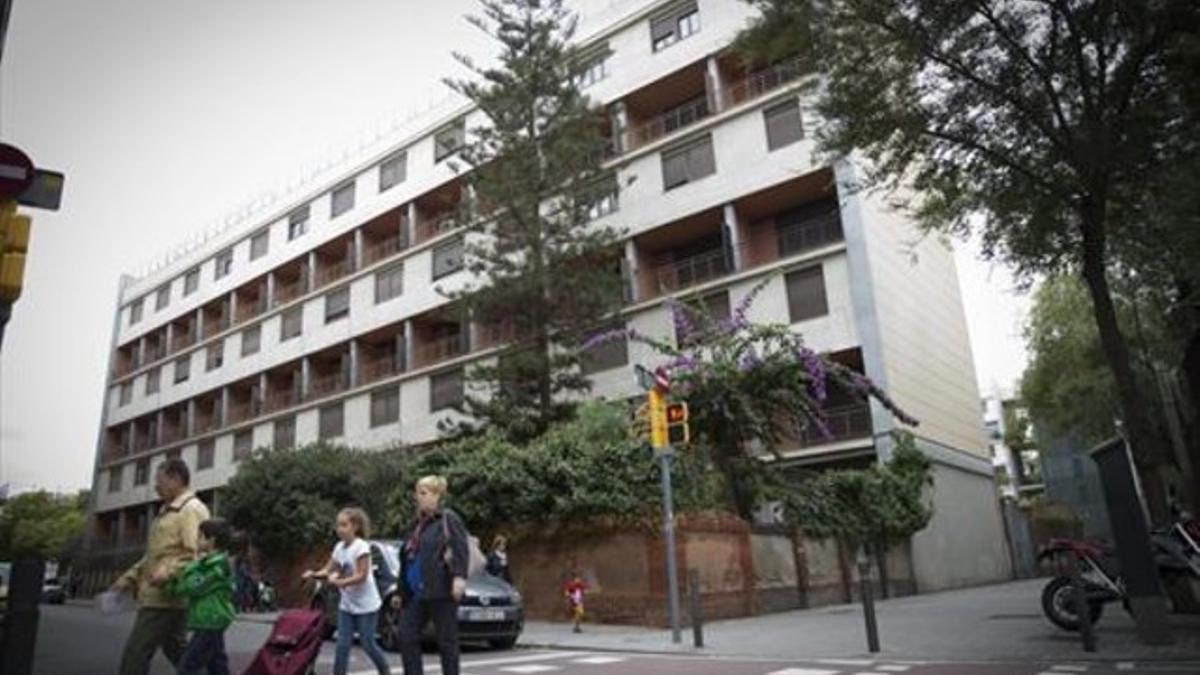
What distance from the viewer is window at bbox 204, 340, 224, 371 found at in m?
51.4

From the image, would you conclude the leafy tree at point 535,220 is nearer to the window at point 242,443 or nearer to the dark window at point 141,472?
the window at point 242,443

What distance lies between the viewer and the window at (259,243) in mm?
49450

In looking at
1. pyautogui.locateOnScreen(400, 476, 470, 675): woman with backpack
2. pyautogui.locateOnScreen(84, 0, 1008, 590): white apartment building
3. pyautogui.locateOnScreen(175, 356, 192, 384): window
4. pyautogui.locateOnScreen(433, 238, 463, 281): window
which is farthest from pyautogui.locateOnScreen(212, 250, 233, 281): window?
pyautogui.locateOnScreen(400, 476, 470, 675): woman with backpack

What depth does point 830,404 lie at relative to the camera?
26578 millimetres

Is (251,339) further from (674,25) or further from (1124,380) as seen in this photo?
(1124,380)

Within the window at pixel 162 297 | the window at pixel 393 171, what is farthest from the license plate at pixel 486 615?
the window at pixel 162 297

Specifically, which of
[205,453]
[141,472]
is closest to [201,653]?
[205,453]

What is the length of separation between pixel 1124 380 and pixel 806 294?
52.7 feet

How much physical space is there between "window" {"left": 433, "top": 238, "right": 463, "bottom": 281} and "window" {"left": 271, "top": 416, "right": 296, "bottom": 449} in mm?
11902

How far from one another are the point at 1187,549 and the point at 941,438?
743 inches

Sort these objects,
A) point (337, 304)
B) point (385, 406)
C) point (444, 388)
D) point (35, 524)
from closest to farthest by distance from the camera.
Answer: point (444, 388)
point (385, 406)
point (337, 304)
point (35, 524)

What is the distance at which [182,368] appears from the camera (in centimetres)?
5450

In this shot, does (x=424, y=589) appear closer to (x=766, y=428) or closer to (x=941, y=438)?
(x=766, y=428)

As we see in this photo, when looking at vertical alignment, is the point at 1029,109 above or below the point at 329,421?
below
